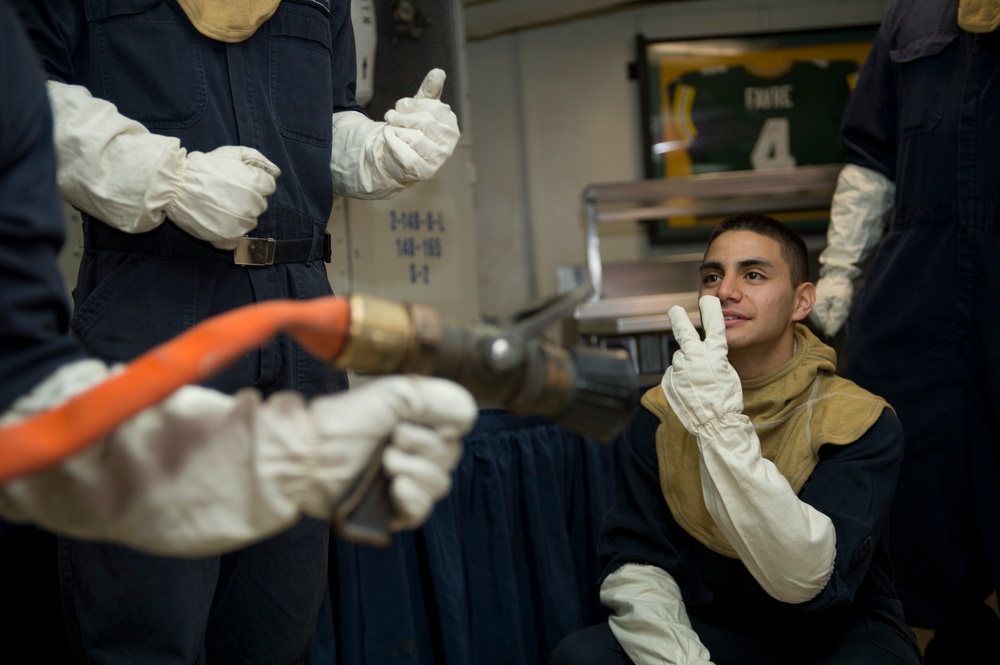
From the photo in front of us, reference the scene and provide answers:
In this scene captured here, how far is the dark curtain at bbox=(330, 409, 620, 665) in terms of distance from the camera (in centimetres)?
173

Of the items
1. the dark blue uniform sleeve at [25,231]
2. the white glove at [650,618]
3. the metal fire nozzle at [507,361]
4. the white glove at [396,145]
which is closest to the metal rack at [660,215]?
the white glove at [650,618]

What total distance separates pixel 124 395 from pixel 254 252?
25.8 inches

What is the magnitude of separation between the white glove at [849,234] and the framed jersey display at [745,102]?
5.16 feet

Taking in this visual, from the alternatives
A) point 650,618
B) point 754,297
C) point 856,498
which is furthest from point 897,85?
point 650,618

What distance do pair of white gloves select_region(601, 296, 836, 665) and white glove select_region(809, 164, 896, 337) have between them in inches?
30.3

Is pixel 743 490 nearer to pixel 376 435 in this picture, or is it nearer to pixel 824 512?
pixel 824 512

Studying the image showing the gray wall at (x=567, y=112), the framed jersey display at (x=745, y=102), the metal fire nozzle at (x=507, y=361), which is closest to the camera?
the metal fire nozzle at (x=507, y=361)

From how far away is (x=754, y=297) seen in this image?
1.63m

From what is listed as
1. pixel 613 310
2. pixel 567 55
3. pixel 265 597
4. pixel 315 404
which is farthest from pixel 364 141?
pixel 567 55

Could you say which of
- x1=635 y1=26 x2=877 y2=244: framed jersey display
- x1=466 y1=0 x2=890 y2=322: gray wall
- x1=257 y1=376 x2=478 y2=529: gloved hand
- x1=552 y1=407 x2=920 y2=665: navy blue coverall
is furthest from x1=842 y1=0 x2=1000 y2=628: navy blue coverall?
x1=466 y1=0 x2=890 y2=322: gray wall

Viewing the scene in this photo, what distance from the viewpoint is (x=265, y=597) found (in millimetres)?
1314

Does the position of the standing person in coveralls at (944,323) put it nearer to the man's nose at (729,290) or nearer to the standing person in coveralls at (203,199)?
the man's nose at (729,290)

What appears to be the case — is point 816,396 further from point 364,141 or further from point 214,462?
point 214,462

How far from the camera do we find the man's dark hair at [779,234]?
5.60ft
